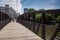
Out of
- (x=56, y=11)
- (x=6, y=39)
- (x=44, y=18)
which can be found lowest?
(x=6, y=39)

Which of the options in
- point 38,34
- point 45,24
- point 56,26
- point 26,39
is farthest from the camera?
point 38,34

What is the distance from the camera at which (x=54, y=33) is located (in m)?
2.65

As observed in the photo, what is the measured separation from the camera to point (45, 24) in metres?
3.26

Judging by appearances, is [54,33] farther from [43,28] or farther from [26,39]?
[26,39]

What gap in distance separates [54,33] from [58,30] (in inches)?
4.4

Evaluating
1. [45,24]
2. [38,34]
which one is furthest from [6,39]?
[45,24]

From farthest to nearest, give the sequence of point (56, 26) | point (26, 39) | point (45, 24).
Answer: point (26, 39), point (45, 24), point (56, 26)

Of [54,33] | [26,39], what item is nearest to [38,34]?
[26,39]

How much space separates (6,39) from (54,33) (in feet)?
5.05

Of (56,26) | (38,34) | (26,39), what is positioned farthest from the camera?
(38,34)

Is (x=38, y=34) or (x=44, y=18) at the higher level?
(x=44, y=18)

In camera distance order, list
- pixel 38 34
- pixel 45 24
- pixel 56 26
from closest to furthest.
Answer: pixel 56 26 < pixel 45 24 < pixel 38 34

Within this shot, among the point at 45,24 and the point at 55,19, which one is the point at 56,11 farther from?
the point at 45,24

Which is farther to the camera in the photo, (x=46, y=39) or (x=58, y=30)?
(x=46, y=39)
